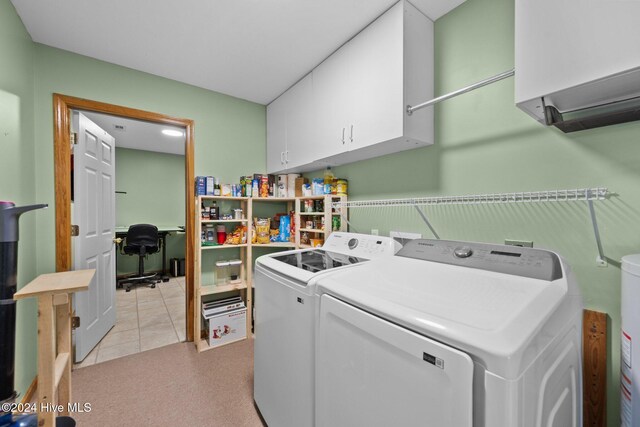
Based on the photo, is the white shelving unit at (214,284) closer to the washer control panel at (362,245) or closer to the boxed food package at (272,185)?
the boxed food package at (272,185)

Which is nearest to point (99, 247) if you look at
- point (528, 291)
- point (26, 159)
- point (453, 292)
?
point (26, 159)

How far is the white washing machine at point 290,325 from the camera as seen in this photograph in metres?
1.16

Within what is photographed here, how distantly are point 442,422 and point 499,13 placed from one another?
74.2 inches

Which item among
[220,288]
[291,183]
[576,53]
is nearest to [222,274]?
[220,288]

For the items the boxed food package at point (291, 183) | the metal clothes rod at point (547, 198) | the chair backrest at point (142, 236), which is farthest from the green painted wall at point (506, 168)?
the chair backrest at point (142, 236)

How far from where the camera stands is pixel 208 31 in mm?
1828

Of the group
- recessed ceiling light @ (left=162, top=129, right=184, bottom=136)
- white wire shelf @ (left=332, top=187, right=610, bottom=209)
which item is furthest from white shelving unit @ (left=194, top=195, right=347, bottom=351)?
recessed ceiling light @ (left=162, top=129, right=184, bottom=136)

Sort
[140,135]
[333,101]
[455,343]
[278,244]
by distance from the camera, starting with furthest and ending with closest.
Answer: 1. [140,135]
2. [278,244]
3. [333,101]
4. [455,343]

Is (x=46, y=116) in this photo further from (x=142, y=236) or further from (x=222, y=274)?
(x=142, y=236)

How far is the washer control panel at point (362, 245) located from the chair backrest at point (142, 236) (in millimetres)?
3721

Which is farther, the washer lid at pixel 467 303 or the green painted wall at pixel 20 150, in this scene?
the green painted wall at pixel 20 150

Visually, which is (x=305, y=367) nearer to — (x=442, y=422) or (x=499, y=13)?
(x=442, y=422)

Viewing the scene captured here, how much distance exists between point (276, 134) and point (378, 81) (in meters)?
1.48

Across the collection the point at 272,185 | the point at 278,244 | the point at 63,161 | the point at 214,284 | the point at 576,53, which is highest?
the point at 576,53
